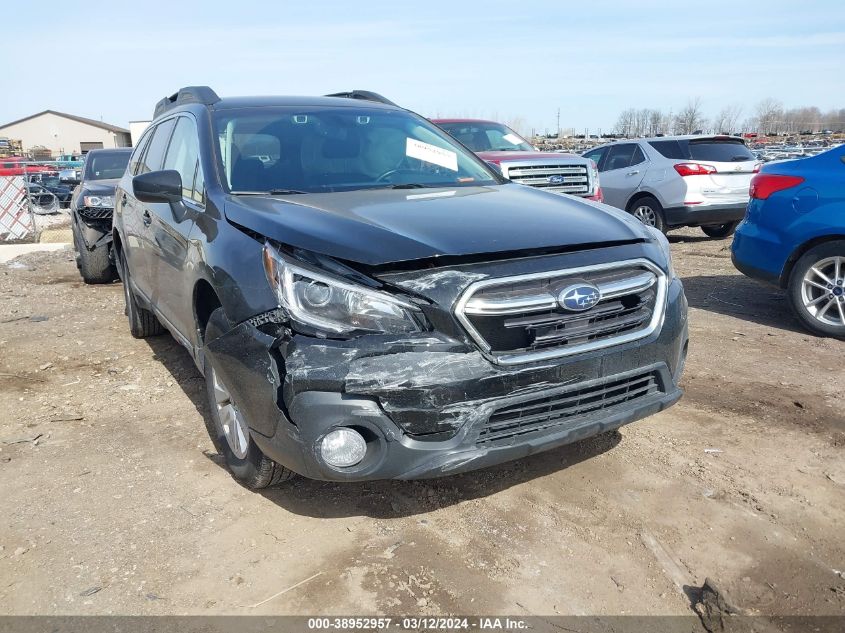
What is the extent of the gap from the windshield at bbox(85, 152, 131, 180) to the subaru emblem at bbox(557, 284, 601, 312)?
925cm

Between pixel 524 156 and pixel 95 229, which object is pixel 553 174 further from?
pixel 95 229

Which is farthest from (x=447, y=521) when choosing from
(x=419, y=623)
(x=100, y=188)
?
(x=100, y=188)

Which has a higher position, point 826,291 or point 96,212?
point 96,212

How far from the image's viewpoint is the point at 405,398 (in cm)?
241

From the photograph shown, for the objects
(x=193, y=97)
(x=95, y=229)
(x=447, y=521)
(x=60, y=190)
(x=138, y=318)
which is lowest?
(x=60, y=190)

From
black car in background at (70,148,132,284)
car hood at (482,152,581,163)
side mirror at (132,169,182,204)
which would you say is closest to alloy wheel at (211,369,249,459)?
side mirror at (132,169,182,204)

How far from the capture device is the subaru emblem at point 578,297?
258cm

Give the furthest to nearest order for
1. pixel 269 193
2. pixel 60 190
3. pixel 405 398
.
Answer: pixel 60 190 → pixel 269 193 → pixel 405 398

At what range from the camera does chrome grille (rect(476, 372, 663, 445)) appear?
254 cm

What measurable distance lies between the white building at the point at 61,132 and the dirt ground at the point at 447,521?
283 ft

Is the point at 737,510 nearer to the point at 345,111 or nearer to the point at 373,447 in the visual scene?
the point at 373,447

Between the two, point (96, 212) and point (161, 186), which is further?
point (96, 212)

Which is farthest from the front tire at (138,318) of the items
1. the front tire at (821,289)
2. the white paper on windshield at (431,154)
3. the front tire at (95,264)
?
the front tire at (821,289)

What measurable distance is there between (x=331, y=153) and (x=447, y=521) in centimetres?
200
